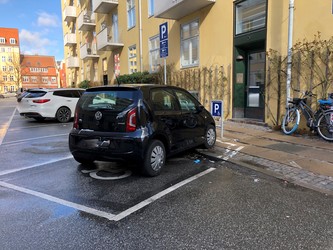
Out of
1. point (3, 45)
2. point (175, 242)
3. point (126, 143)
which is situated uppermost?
point (3, 45)

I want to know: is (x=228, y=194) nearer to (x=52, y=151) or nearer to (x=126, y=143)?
(x=126, y=143)

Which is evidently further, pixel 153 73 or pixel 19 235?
pixel 153 73

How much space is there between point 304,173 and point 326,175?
A: 330mm

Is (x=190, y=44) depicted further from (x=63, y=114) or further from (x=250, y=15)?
(x=63, y=114)

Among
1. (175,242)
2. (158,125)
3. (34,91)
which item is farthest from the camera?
(34,91)

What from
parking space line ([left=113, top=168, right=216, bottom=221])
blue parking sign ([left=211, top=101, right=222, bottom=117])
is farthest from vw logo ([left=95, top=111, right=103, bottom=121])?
blue parking sign ([left=211, top=101, right=222, bottom=117])

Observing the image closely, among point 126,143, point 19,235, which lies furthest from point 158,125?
point 19,235

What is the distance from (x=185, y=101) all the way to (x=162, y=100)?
0.83 m

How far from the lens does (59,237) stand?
3.05m

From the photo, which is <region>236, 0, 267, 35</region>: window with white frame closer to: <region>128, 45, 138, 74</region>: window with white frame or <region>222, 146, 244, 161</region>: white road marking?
<region>222, 146, 244, 161</region>: white road marking

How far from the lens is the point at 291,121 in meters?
8.03

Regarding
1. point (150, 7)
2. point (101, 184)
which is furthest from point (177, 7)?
point (101, 184)

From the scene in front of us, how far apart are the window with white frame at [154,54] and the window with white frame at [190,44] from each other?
2.63 m

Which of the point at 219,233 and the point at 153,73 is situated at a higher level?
the point at 153,73
